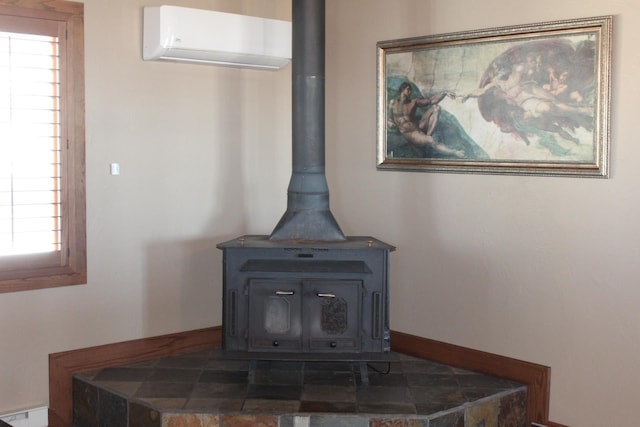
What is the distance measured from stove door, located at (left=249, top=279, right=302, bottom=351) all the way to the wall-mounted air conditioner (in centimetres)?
126

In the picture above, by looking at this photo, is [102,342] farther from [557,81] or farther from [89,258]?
[557,81]

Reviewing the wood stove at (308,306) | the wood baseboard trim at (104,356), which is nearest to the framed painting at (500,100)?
the wood stove at (308,306)

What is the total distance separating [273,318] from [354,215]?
1022 millimetres

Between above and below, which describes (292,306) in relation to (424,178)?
below

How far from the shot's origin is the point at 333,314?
417cm

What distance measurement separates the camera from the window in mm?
4012

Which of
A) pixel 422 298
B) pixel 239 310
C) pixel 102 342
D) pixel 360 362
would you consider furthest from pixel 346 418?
pixel 102 342

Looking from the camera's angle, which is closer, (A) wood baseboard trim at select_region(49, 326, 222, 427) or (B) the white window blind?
(B) the white window blind

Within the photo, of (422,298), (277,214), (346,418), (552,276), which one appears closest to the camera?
(346,418)

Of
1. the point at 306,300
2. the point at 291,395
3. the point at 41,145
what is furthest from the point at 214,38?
the point at 291,395

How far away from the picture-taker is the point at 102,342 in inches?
175

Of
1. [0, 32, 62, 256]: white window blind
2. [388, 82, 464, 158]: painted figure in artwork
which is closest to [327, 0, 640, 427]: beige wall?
[388, 82, 464, 158]: painted figure in artwork

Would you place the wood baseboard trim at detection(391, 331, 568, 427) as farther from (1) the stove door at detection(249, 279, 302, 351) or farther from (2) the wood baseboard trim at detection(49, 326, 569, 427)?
(1) the stove door at detection(249, 279, 302, 351)

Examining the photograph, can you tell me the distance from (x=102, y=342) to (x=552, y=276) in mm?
2300
